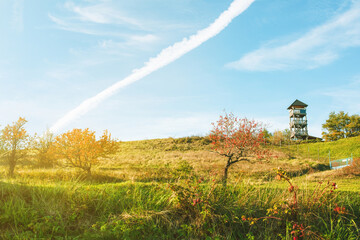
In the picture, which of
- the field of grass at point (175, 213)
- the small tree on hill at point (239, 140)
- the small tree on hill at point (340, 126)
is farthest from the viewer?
the small tree on hill at point (340, 126)

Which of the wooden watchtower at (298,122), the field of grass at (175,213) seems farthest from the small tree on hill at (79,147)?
the wooden watchtower at (298,122)

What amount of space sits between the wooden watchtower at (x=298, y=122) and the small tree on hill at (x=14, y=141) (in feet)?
162

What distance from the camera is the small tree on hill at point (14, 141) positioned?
53.5ft

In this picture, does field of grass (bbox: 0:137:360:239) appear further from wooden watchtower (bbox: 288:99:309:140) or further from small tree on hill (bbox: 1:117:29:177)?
wooden watchtower (bbox: 288:99:309:140)

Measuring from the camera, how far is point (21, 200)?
589 cm

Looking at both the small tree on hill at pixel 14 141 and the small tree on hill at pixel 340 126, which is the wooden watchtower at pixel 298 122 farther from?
the small tree on hill at pixel 14 141

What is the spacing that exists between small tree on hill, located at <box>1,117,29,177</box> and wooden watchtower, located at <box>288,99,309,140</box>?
49.4 meters

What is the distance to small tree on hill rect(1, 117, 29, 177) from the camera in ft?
53.5

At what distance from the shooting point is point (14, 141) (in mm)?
16656

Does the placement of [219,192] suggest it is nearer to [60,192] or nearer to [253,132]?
[60,192]

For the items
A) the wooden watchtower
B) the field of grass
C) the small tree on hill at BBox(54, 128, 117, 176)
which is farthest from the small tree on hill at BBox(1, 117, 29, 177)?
the wooden watchtower

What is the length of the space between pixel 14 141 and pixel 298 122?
168ft

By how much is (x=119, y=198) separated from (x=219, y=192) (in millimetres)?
2474

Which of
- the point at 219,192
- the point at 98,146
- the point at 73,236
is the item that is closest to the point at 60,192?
the point at 73,236
